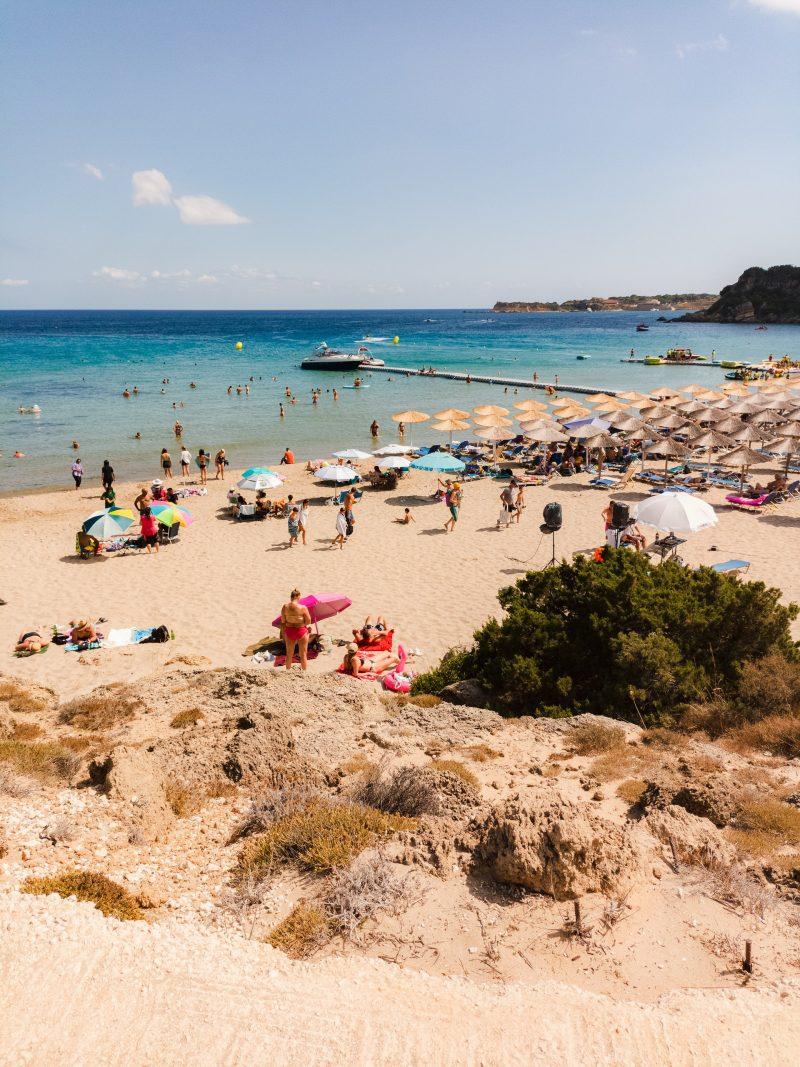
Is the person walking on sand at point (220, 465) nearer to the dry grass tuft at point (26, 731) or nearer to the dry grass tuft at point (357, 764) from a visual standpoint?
the dry grass tuft at point (26, 731)

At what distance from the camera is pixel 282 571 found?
14.0 metres

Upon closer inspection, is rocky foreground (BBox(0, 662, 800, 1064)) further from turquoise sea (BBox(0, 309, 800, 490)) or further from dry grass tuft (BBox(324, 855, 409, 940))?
turquoise sea (BBox(0, 309, 800, 490))

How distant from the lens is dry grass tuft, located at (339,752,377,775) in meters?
6.03

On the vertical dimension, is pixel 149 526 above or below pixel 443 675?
above

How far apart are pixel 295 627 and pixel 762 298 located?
470ft

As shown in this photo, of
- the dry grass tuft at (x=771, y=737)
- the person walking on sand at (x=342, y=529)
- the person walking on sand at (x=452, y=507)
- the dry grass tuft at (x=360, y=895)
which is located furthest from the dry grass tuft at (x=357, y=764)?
the person walking on sand at (x=452, y=507)

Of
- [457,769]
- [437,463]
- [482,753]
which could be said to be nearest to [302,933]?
[457,769]

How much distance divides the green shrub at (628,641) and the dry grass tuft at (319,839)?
10.1 feet

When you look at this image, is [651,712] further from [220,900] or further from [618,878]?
[220,900]

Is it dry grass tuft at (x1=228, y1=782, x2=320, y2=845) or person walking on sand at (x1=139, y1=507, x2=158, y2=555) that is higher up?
person walking on sand at (x1=139, y1=507, x2=158, y2=555)

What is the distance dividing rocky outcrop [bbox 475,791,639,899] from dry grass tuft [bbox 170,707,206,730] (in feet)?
12.2

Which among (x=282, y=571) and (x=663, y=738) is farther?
(x=282, y=571)

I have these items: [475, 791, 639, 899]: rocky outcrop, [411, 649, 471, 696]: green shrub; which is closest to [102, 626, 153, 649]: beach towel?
[411, 649, 471, 696]: green shrub

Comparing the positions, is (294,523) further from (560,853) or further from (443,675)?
(560,853)
